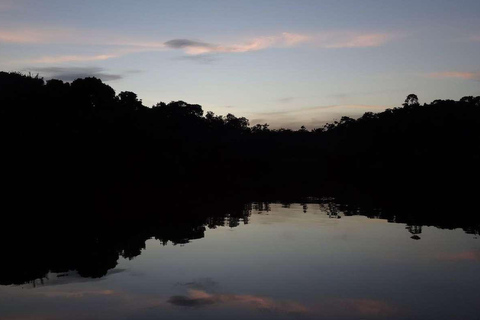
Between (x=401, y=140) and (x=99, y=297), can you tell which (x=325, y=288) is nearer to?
(x=99, y=297)

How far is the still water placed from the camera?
A: 52.7 ft

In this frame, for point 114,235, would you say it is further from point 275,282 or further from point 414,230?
point 414,230

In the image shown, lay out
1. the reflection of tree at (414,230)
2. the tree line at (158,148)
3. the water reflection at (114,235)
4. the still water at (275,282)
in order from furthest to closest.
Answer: the tree line at (158,148) < the reflection of tree at (414,230) < the water reflection at (114,235) < the still water at (275,282)

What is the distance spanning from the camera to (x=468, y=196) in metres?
59.2

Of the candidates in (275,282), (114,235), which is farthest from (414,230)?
(114,235)

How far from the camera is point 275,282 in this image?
19703 millimetres

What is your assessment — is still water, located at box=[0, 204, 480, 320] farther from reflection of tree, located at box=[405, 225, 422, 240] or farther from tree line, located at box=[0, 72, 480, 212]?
tree line, located at box=[0, 72, 480, 212]

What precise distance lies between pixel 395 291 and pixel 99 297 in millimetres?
12302

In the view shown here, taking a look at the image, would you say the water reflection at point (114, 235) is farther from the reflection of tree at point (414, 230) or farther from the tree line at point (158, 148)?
the tree line at point (158, 148)

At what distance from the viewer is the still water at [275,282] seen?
1606cm

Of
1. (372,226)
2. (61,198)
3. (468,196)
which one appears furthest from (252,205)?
(468,196)

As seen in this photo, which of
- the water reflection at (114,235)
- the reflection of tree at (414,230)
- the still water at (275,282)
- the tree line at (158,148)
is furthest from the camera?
the tree line at (158,148)

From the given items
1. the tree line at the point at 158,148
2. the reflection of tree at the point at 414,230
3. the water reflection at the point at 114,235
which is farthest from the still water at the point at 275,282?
the tree line at the point at 158,148

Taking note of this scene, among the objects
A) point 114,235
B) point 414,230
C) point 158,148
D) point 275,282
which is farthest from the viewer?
point 158,148
